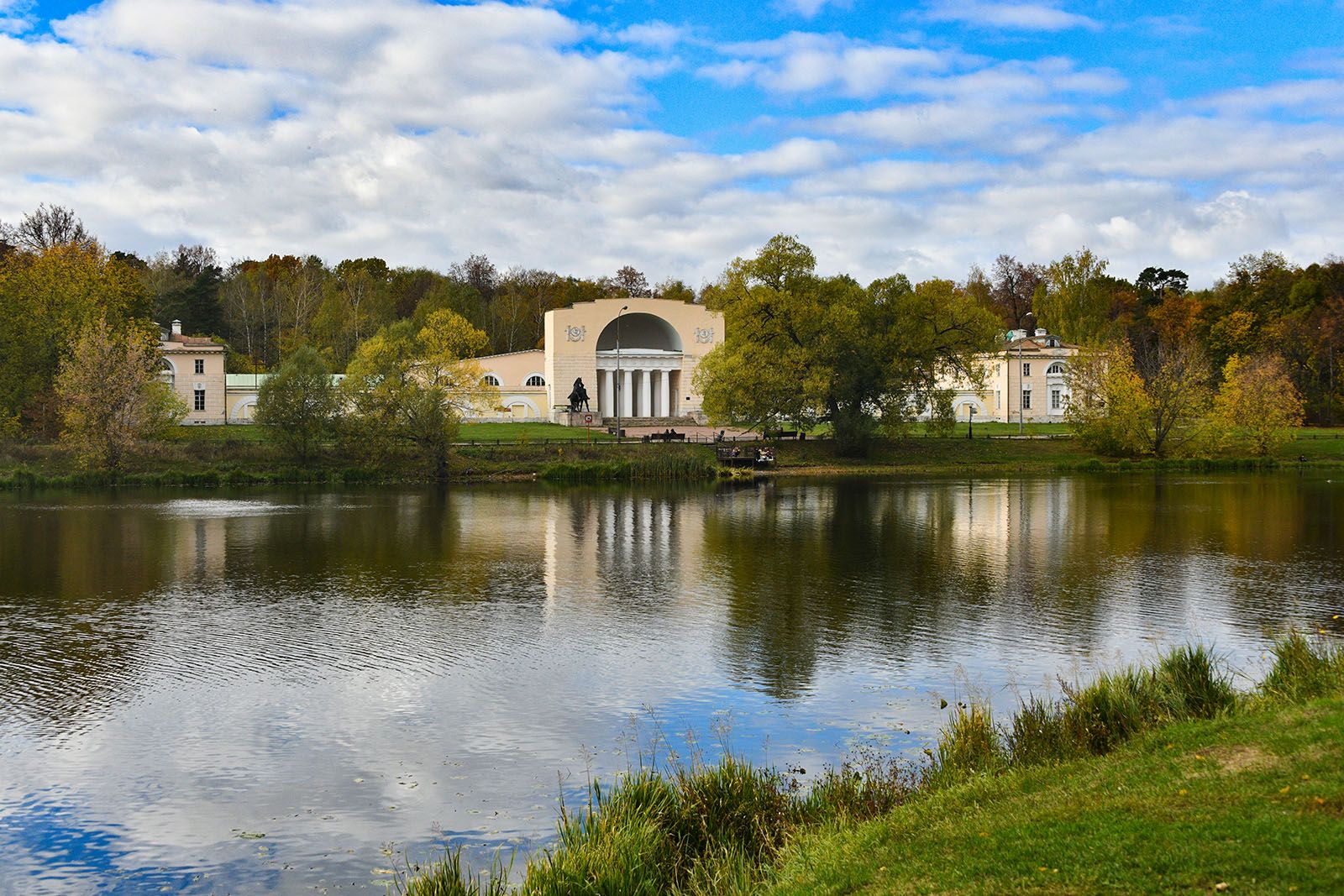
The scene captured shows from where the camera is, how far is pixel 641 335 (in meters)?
90.8

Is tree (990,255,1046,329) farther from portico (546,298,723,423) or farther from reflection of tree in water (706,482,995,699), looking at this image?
reflection of tree in water (706,482,995,699)

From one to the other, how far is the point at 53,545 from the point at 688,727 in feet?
79.5

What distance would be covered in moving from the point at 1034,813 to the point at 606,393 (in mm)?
79818

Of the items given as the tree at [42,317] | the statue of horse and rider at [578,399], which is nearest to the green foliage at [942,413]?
the statue of horse and rider at [578,399]

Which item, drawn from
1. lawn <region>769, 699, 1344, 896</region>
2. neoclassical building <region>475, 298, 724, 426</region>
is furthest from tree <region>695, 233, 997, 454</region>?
lawn <region>769, 699, 1344, 896</region>

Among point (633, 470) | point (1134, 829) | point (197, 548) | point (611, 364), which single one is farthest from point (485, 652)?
point (611, 364)

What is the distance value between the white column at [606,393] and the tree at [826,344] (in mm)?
21117

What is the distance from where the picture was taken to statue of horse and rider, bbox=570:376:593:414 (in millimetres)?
81344

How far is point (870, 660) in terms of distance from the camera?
16.6 metres

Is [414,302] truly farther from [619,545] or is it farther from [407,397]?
[619,545]

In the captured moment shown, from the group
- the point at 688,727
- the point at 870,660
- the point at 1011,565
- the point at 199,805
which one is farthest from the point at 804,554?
the point at 199,805

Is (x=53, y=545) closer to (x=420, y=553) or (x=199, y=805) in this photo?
(x=420, y=553)

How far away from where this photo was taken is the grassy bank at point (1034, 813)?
280 inches

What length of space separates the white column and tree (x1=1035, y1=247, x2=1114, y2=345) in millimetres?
35778
